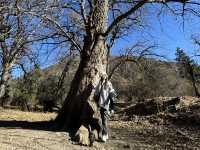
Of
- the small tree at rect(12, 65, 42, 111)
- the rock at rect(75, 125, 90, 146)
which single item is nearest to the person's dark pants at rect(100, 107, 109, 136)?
the rock at rect(75, 125, 90, 146)

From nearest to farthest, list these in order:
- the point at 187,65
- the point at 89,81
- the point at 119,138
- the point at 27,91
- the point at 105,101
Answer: the point at 105,101
the point at 119,138
the point at 89,81
the point at 27,91
the point at 187,65

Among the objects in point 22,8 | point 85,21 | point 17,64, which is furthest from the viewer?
point 17,64

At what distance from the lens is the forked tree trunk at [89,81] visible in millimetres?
11781

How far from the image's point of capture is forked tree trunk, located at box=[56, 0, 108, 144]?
11781 millimetres

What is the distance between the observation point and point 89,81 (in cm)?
1270

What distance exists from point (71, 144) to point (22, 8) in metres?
3.19

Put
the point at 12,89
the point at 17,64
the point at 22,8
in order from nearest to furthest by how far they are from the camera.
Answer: the point at 22,8, the point at 17,64, the point at 12,89

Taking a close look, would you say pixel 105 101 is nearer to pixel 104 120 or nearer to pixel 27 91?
pixel 104 120

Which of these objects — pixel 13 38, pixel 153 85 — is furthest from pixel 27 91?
pixel 13 38

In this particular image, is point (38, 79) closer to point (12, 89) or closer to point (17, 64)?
point (12, 89)

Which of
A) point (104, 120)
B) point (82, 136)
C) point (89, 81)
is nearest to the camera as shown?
point (82, 136)

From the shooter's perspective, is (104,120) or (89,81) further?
(89,81)

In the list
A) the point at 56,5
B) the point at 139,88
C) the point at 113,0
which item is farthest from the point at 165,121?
the point at 139,88

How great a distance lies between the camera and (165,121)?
1418cm
